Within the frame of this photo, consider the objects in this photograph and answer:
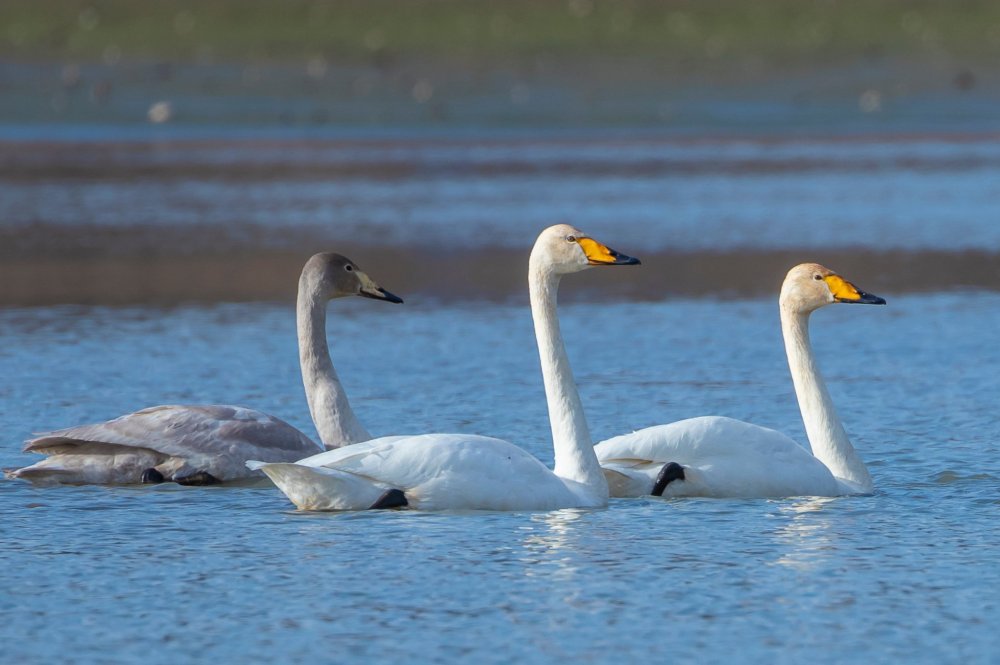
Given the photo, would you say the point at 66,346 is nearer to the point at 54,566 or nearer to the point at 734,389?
the point at 734,389

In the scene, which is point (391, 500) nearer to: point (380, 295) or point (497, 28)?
point (380, 295)

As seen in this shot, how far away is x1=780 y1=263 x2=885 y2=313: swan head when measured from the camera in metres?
9.27

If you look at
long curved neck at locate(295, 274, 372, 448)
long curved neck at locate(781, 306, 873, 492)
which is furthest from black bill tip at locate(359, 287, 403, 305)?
long curved neck at locate(781, 306, 873, 492)

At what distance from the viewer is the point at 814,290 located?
9336mm

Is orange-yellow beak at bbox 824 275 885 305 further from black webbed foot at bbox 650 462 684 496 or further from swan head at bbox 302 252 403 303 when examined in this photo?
swan head at bbox 302 252 403 303

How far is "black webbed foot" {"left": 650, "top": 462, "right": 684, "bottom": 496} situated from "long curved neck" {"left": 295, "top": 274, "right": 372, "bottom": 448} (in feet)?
5.53

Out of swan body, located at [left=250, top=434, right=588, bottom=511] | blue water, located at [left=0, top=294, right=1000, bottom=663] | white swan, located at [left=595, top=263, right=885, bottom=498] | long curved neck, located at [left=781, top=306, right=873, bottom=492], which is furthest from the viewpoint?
long curved neck, located at [left=781, top=306, right=873, bottom=492]

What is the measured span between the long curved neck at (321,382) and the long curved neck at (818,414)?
206cm

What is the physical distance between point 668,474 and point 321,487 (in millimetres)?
1469

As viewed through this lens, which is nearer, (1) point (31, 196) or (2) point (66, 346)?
(2) point (66, 346)

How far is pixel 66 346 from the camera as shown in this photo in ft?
46.9

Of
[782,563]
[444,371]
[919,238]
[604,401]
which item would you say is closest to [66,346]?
[444,371]

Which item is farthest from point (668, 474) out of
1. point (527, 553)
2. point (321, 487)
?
point (321, 487)

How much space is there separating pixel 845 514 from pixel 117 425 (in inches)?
129
